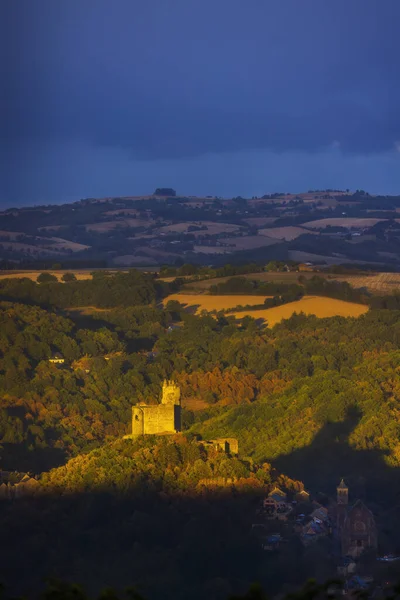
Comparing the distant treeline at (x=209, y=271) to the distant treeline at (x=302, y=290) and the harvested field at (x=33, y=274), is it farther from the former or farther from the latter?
the distant treeline at (x=302, y=290)

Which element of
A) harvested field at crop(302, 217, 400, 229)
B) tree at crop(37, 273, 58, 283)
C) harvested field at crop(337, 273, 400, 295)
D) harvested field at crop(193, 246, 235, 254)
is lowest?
harvested field at crop(193, 246, 235, 254)

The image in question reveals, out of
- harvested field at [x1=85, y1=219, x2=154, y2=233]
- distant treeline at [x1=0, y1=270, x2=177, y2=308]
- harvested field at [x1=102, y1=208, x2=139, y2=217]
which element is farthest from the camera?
harvested field at [x1=102, y1=208, x2=139, y2=217]

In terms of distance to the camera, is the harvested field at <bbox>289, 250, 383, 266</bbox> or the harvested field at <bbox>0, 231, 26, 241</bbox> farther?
the harvested field at <bbox>0, 231, 26, 241</bbox>

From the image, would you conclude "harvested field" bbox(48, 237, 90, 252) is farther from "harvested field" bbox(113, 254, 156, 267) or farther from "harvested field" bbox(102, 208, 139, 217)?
"harvested field" bbox(102, 208, 139, 217)

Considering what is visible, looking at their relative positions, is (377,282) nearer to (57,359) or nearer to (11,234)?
(57,359)

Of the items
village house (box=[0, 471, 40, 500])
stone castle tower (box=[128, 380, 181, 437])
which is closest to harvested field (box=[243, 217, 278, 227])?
stone castle tower (box=[128, 380, 181, 437])

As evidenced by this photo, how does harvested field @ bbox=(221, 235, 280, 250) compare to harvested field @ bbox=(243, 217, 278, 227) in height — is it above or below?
below

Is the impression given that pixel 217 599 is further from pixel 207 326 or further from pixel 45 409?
pixel 207 326

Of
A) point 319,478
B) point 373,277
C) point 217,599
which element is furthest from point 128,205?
point 217,599
